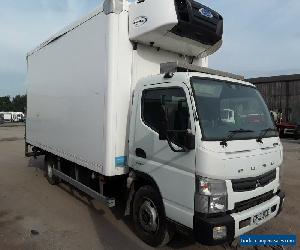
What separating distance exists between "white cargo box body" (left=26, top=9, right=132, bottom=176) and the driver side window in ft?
1.60

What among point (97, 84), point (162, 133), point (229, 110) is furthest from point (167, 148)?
point (97, 84)

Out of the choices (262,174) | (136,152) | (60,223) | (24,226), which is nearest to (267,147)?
(262,174)

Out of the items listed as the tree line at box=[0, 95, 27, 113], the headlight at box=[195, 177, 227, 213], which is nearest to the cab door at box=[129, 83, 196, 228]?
the headlight at box=[195, 177, 227, 213]

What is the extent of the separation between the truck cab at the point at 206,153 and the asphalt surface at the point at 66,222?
26.6 inches

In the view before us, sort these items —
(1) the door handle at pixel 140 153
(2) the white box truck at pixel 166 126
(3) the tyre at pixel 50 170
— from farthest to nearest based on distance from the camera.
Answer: (3) the tyre at pixel 50 170 → (1) the door handle at pixel 140 153 → (2) the white box truck at pixel 166 126

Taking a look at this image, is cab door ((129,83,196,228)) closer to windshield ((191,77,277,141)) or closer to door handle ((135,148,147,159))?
door handle ((135,148,147,159))

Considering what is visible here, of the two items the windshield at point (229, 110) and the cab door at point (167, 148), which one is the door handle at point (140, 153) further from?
the windshield at point (229, 110)

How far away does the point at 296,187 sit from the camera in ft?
28.1

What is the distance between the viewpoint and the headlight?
3.86m

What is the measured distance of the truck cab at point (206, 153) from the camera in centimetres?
388

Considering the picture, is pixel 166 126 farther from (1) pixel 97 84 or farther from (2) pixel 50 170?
(2) pixel 50 170

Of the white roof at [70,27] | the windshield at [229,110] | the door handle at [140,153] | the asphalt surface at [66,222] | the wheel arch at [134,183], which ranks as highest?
the white roof at [70,27]

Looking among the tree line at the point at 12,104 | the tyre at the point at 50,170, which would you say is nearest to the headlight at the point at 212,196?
the tyre at the point at 50,170

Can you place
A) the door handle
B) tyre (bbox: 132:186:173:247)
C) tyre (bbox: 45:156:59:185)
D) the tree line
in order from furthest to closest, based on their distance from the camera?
the tree line
tyre (bbox: 45:156:59:185)
the door handle
tyre (bbox: 132:186:173:247)
